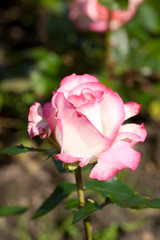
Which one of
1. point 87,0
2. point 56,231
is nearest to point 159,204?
point 56,231

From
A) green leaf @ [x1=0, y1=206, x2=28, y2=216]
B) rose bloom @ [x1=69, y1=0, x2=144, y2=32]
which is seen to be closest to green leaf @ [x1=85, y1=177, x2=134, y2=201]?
green leaf @ [x1=0, y1=206, x2=28, y2=216]

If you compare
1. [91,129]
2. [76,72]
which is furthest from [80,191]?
[76,72]

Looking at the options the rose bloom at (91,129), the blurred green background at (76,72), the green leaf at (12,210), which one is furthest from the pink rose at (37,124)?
the blurred green background at (76,72)

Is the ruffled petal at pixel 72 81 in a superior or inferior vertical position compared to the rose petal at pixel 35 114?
superior

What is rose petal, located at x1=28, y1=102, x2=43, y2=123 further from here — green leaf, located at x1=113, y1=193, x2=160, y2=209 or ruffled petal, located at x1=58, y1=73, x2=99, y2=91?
green leaf, located at x1=113, y1=193, x2=160, y2=209

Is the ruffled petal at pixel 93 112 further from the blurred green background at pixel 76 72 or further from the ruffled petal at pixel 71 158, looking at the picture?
the blurred green background at pixel 76 72

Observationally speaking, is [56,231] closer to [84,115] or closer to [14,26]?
[84,115]
